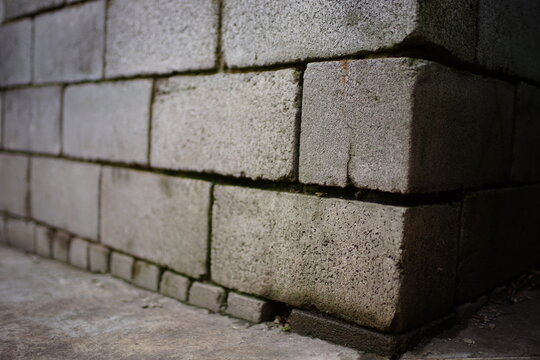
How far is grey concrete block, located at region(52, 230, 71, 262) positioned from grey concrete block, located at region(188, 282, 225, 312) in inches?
61.9

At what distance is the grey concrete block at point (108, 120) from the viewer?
3.18 metres

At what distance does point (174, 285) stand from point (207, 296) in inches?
12.6

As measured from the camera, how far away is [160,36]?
3.02m

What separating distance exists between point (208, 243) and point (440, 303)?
1.34 metres

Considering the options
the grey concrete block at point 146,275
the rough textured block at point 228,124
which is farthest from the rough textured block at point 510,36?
the grey concrete block at point 146,275

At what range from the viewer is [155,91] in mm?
3078

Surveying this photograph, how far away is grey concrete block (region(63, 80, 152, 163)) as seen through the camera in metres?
3.18

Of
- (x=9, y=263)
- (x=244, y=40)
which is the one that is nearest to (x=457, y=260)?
(x=244, y=40)

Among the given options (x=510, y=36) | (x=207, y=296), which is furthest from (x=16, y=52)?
(x=510, y=36)

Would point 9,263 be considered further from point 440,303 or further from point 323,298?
point 440,303

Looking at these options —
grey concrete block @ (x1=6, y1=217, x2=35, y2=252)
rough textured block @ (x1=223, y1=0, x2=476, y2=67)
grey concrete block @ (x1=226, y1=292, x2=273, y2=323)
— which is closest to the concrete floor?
grey concrete block @ (x1=226, y1=292, x2=273, y2=323)

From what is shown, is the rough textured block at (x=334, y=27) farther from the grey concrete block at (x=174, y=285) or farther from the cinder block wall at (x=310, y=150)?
the grey concrete block at (x=174, y=285)

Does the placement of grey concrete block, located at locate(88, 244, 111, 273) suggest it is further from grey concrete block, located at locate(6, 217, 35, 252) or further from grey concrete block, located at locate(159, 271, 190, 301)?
grey concrete block, located at locate(6, 217, 35, 252)

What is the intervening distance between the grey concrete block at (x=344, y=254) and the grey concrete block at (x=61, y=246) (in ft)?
6.12
